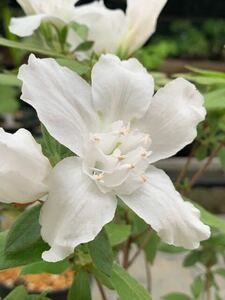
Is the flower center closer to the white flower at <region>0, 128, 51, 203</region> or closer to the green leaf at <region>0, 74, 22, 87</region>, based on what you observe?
the white flower at <region>0, 128, 51, 203</region>

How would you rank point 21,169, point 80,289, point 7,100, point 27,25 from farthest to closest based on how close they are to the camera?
1. point 7,100
2. point 27,25
3. point 80,289
4. point 21,169

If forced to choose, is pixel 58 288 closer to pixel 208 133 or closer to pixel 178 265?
pixel 178 265

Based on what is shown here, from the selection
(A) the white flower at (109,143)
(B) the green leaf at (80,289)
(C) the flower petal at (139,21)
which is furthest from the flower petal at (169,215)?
(C) the flower petal at (139,21)

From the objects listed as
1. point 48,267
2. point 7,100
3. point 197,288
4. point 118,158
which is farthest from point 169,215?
point 7,100

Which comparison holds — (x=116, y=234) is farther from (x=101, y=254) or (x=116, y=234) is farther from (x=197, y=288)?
(x=197, y=288)

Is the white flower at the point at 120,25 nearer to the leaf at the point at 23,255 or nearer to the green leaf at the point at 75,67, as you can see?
the green leaf at the point at 75,67
